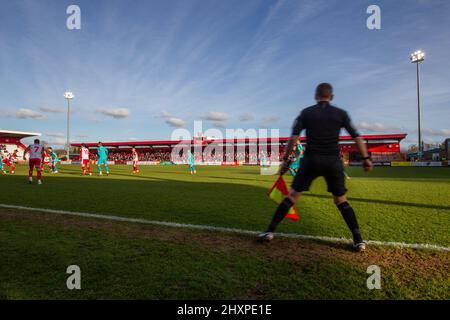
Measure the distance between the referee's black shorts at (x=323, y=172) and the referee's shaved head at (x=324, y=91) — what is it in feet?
2.56

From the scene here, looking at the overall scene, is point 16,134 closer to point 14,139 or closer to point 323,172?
point 14,139

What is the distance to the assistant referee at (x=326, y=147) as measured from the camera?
3449 millimetres

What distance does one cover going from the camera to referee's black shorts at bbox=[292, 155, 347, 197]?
3.44 m

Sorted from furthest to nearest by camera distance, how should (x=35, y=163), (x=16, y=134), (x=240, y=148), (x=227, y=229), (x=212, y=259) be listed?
1. (x=240, y=148)
2. (x=16, y=134)
3. (x=35, y=163)
4. (x=227, y=229)
5. (x=212, y=259)

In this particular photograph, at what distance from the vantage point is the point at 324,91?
353cm

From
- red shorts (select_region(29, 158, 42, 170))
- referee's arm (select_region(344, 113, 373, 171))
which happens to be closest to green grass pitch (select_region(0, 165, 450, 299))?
referee's arm (select_region(344, 113, 373, 171))

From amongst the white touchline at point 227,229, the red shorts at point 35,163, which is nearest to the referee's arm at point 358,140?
the white touchline at point 227,229

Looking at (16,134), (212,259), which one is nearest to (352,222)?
(212,259)

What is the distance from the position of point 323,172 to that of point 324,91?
104cm

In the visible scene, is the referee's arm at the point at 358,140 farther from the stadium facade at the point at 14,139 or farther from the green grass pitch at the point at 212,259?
the stadium facade at the point at 14,139

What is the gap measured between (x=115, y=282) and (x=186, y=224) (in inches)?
83.5

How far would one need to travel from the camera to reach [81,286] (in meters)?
2.46

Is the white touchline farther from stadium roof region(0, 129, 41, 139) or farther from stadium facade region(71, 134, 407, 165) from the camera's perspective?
stadium roof region(0, 129, 41, 139)
